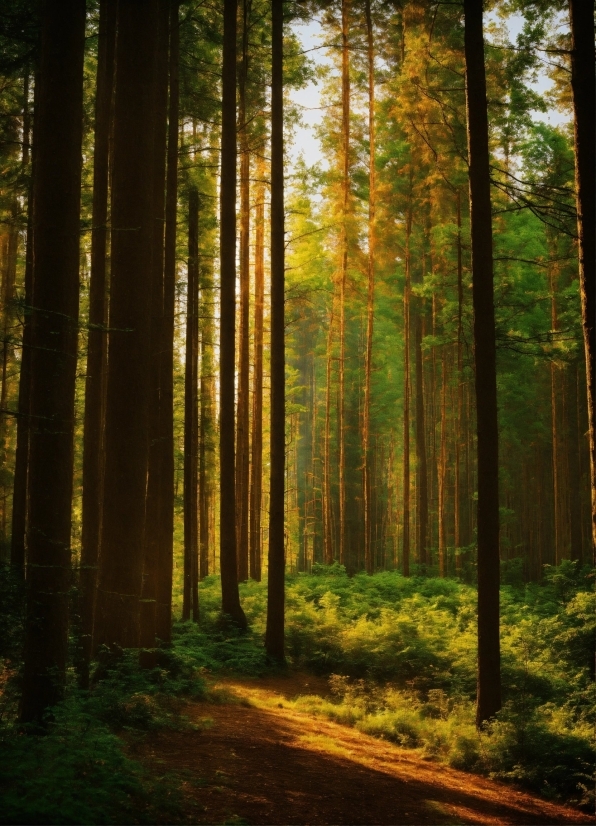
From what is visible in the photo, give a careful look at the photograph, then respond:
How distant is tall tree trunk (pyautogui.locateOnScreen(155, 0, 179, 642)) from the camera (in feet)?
39.5

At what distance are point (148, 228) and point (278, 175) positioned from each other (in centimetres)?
592

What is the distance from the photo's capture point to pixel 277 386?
1386cm

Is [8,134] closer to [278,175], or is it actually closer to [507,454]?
[278,175]

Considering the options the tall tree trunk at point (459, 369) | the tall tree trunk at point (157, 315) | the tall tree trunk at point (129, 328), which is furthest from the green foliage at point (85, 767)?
the tall tree trunk at point (459, 369)

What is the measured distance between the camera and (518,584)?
2770 centimetres

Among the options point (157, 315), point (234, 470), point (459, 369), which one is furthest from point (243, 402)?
point (157, 315)

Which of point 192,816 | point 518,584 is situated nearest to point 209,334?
point 518,584

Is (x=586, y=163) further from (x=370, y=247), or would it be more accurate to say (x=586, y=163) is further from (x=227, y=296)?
(x=370, y=247)

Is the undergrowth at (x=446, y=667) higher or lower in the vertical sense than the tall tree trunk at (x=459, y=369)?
lower

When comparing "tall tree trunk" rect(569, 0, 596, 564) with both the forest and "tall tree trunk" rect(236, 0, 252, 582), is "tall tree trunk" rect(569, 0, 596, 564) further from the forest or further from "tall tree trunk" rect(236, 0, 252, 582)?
"tall tree trunk" rect(236, 0, 252, 582)

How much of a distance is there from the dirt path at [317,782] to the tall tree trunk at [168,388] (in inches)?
119

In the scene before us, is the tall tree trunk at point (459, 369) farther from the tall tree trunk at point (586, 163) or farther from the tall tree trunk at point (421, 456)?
the tall tree trunk at point (586, 163)

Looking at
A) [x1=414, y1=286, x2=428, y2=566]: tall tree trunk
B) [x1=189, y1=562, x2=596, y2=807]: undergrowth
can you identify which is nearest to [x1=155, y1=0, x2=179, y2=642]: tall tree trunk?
[x1=189, y1=562, x2=596, y2=807]: undergrowth

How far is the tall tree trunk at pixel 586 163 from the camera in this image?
8484mm
